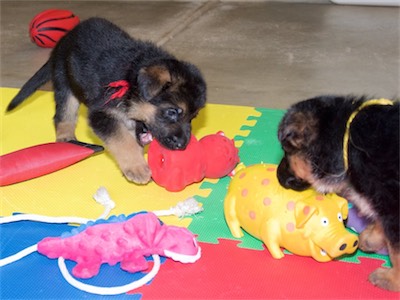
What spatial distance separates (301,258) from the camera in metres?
2.93

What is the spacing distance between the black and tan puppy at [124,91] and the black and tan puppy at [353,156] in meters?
0.80

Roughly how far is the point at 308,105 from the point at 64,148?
1694 millimetres

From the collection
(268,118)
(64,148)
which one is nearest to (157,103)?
(64,148)

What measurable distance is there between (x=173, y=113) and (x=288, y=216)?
0.95 meters

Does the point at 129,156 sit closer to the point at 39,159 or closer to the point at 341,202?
the point at 39,159

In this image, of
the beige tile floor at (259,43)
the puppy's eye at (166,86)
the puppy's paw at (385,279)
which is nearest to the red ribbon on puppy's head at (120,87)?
the puppy's eye at (166,86)

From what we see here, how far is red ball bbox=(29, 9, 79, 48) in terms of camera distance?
6266 mm

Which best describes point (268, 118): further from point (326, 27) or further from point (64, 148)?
point (326, 27)

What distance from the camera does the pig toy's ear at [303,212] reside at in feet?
8.89

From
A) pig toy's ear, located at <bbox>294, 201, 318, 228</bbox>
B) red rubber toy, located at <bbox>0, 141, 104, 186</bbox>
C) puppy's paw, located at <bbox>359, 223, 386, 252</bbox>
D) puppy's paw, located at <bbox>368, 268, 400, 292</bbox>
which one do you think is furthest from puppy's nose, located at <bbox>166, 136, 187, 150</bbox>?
puppy's paw, located at <bbox>368, 268, 400, 292</bbox>

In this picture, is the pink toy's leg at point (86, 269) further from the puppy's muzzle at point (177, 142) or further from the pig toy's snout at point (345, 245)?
the pig toy's snout at point (345, 245)

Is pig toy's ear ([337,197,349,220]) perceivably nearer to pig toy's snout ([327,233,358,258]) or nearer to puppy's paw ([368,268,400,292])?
A: pig toy's snout ([327,233,358,258])

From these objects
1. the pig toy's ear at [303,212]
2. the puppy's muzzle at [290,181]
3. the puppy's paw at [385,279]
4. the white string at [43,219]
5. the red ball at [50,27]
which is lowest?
the red ball at [50,27]

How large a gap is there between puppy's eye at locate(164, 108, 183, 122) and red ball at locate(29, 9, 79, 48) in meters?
3.27
